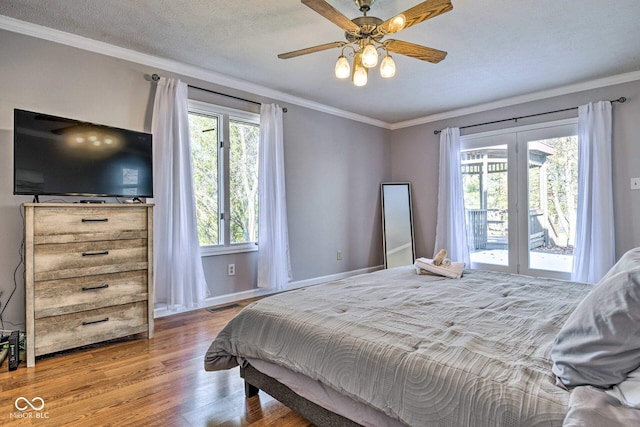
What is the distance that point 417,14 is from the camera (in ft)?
6.40

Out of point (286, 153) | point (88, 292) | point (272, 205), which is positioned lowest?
point (88, 292)

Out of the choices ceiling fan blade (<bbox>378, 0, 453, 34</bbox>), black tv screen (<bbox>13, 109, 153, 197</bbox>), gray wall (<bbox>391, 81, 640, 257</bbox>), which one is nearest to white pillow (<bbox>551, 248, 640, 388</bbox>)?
ceiling fan blade (<bbox>378, 0, 453, 34</bbox>)

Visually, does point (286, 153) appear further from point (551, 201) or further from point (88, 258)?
point (551, 201)

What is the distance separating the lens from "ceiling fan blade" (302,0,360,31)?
1.85 m

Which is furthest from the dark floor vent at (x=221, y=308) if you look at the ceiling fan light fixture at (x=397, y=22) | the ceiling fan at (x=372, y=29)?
the ceiling fan light fixture at (x=397, y=22)

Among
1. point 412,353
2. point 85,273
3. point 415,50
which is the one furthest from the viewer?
point 85,273

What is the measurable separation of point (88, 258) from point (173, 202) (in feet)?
2.97

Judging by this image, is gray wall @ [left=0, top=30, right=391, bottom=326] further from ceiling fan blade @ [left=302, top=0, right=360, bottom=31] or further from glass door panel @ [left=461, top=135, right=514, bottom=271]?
ceiling fan blade @ [left=302, top=0, right=360, bottom=31]

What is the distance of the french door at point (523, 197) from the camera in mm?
4238

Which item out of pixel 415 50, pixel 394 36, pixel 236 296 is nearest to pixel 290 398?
pixel 415 50

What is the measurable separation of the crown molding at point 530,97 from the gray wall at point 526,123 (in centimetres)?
5

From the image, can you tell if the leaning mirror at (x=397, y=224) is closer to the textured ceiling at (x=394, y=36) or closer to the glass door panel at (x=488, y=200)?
the glass door panel at (x=488, y=200)

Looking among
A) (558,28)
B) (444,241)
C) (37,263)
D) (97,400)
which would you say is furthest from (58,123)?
(444,241)

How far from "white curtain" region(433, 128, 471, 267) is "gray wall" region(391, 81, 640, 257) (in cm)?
21
